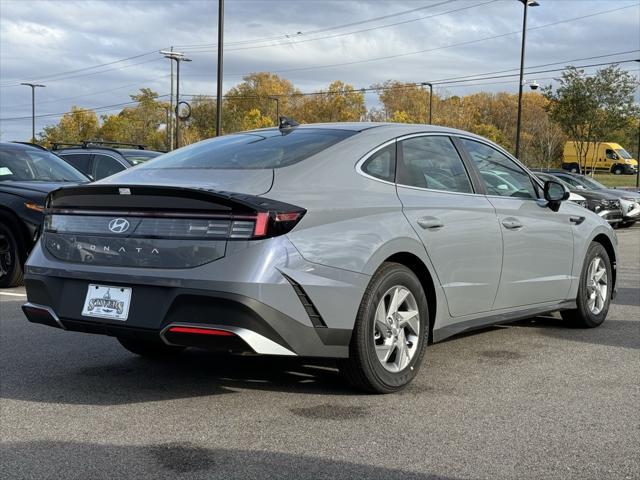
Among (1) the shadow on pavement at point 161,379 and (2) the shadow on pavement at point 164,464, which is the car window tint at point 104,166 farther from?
(2) the shadow on pavement at point 164,464

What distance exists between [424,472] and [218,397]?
1.55 meters

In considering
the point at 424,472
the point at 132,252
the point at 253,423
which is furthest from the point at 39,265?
the point at 424,472

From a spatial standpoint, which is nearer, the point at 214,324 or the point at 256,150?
the point at 214,324

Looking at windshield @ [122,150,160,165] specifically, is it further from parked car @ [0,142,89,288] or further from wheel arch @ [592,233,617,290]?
wheel arch @ [592,233,617,290]

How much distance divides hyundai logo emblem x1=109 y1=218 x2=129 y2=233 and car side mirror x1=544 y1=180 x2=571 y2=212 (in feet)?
11.0

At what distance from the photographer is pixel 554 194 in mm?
6117

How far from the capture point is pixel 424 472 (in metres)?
3.29

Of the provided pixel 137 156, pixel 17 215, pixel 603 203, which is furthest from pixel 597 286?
pixel 603 203

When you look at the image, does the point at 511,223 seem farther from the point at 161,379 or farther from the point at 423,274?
the point at 161,379

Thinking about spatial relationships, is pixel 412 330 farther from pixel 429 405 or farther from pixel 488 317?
pixel 488 317

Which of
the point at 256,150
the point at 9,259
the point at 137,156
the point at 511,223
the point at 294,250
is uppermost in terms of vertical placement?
the point at 137,156

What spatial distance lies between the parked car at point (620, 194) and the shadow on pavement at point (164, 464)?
17.7 meters

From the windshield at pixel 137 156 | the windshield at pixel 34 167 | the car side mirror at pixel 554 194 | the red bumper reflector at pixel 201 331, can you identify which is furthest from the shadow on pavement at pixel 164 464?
the windshield at pixel 137 156

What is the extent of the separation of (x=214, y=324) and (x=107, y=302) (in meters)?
0.65
